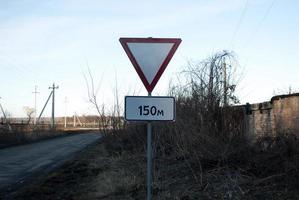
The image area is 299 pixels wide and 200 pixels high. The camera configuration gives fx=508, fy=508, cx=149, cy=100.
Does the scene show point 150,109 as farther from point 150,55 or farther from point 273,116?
point 273,116

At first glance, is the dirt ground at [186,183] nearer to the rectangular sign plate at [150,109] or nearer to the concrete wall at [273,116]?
the concrete wall at [273,116]

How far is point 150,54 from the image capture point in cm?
709

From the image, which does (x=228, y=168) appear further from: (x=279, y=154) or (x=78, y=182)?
(x=78, y=182)

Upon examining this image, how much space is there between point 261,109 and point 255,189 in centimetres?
523

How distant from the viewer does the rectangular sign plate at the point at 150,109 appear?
271 inches

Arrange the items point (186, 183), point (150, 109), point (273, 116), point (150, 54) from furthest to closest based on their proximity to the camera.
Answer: point (273, 116), point (186, 183), point (150, 54), point (150, 109)

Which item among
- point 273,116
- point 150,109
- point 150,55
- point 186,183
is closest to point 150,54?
point 150,55

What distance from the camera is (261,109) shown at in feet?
43.7

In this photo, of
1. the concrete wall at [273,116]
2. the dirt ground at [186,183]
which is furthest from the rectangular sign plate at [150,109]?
the concrete wall at [273,116]

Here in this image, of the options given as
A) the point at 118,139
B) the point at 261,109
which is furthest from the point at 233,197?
the point at 118,139

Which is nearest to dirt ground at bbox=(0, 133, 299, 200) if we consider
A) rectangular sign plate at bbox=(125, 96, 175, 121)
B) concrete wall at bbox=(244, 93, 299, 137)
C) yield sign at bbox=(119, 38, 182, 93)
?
concrete wall at bbox=(244, 93, 299, 137)

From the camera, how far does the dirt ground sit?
8.27 m

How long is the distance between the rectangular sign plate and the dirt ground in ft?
7.33

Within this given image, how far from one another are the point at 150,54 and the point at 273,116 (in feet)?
20.8
